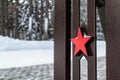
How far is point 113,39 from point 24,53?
11.6 meters

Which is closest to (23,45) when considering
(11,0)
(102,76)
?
(11,0)

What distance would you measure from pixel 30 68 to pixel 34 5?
13039mm

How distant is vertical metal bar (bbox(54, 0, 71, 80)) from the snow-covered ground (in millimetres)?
7143

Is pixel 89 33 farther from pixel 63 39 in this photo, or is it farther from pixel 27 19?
pixel 27 19

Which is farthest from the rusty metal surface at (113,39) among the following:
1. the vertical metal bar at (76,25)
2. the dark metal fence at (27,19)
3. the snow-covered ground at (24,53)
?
the dark metal fence at (27,19)

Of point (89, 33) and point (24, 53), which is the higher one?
point (89, 33)

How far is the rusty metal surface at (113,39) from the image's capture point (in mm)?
2658

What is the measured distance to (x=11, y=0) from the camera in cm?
2088

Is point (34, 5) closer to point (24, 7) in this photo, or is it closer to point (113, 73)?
point (24, 7)

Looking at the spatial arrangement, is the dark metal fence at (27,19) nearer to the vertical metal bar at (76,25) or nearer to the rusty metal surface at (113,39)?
the vertical metal bar at (76,25)

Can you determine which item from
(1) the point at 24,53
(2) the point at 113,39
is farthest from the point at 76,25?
(1) the point at 24,53

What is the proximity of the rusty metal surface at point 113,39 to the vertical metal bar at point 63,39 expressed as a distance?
494mm

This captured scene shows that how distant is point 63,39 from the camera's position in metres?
3.10

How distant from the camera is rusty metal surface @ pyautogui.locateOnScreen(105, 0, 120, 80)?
2.66 metres
